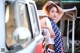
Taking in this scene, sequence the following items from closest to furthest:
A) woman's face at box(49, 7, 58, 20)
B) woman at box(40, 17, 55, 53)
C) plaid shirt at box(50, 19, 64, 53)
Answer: woman at box(40, 17, 55, 53) < plaid shirt at box(50, 19, 64, 53) < woman's face at box(49, 7, 58, 20)

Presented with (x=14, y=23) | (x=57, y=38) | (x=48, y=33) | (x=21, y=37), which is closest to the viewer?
(x=21, y=37)

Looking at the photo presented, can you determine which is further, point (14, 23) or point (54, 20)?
point (54, 20)

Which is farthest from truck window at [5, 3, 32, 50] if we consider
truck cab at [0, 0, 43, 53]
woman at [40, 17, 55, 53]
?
woman at [40, 17, 55, 53]

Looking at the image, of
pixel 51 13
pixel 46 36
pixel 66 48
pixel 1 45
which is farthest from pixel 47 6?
pixel 66 48

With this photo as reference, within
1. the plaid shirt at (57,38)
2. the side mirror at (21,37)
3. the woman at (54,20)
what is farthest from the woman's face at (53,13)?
the side mirror at (21,37)

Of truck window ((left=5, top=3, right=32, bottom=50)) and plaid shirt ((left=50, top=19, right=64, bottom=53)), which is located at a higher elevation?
truck window ((left=5, top=3, right=32, bottom=50))

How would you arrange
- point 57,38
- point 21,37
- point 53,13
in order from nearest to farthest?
point 21,37, point 57,38, point 53,13

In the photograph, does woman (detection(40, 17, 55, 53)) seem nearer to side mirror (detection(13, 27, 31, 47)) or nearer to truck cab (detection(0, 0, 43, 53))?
truck cab (detection(0, 0, 43, 53))

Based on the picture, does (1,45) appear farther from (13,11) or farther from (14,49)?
(13,11)

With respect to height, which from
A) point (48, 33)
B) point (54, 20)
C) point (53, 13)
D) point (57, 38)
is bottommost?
point (57, 38)

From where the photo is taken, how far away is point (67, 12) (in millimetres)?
13219

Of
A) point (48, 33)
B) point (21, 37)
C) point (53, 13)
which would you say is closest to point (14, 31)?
point (21, 37)

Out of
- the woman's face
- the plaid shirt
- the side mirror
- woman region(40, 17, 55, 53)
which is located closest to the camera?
the side mirror

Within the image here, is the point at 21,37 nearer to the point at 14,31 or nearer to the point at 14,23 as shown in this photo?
the point at 14,31
